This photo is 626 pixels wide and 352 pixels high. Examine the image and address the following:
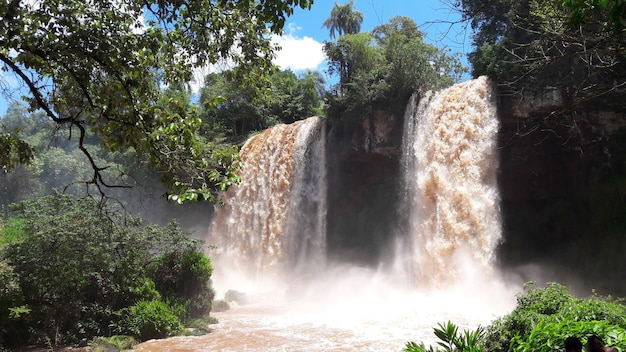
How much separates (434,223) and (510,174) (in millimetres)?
2946

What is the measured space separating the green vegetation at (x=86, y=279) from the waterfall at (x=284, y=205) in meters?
6.70

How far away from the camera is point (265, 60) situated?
19.4ft

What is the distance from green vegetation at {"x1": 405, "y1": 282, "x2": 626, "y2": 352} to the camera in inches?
138

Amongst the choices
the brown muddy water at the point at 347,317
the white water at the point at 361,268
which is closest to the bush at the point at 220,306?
the brown muddy water at the point at 347,317

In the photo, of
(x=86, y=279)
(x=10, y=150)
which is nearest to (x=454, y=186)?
(x=86, y=279)

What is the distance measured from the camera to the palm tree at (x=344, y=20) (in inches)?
1277

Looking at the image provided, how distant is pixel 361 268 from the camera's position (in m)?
18.2

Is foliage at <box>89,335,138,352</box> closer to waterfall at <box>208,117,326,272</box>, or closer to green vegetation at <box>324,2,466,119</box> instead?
waterfall at <box>208,117,326,272</box>

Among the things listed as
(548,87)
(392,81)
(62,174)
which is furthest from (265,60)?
(62,174)

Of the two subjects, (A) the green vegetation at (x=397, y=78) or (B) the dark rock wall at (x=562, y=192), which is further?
(A) the green vegetation at (x=397, y=78)

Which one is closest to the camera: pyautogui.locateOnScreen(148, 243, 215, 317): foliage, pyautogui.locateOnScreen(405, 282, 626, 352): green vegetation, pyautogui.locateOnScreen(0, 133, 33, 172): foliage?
pyautogui.locateOnScreen(405, 282, 626, 352): green vegetation

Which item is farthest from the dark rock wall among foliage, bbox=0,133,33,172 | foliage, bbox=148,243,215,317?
foliage, bbox=0,133,33,172

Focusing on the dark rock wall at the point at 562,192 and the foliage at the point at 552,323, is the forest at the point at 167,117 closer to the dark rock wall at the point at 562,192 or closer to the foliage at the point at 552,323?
the foliage at the point at 552,323

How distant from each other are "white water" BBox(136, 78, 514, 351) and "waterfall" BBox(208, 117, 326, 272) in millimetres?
44
